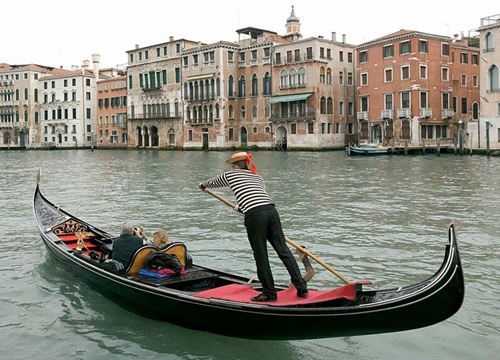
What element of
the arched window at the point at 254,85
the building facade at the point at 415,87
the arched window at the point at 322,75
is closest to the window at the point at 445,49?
the building facade at the point at 415,87

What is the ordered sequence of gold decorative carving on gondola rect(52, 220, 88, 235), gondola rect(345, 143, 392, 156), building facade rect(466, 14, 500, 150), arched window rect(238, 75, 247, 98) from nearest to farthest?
gold decorative carving on gondola rect(52, 220, 88, 235), building facade rect(466, 14, 500, 150), gondola rect(345, 143, 392, 156), arched window rect(238, 75, 247, 98)

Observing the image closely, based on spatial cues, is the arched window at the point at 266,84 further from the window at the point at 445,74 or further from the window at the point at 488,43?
the window at the point at 488,43

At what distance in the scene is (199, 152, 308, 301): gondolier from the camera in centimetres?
430

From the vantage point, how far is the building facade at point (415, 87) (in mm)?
33812

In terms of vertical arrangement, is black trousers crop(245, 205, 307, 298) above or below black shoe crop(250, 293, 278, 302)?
above

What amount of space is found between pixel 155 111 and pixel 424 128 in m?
23.6

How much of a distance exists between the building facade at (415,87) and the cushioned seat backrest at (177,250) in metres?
28.4

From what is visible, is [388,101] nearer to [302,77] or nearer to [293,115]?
[302,77]

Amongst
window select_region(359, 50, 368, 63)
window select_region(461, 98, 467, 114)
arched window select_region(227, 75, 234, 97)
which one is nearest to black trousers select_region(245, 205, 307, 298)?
window select_region(359, 50, 368, 63)

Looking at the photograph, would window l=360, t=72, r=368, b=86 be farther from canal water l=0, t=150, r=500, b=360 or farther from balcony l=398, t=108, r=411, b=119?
canal water l=0, t=150, r=500, b=360

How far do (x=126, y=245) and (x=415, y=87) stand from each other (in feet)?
99.9

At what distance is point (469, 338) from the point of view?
4715mm

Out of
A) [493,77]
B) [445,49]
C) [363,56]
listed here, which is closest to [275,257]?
[493,77]

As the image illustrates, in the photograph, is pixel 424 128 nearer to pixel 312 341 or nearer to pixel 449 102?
pixel 449 102
